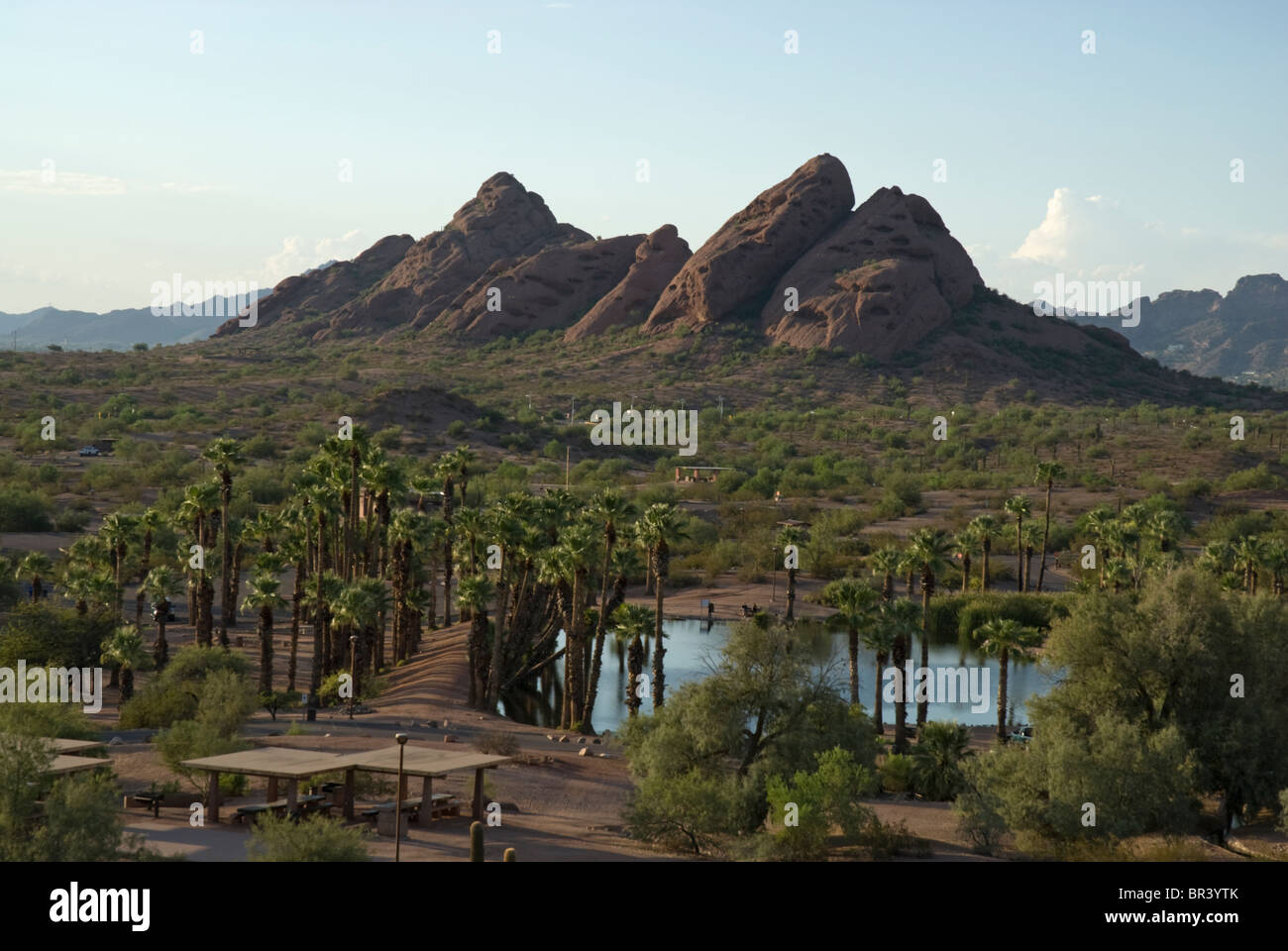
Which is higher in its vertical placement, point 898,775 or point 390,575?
point 390,575

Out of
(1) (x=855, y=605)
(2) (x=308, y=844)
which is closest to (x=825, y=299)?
(1) (x=855, y=605)

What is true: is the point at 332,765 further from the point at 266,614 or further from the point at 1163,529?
the point at 1163,529

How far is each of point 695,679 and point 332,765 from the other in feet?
86.4

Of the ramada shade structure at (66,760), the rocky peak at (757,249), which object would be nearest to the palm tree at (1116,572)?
the ramada shade structure at (66,760)

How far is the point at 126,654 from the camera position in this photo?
39062 millimetres

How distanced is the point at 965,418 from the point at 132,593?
297 feet

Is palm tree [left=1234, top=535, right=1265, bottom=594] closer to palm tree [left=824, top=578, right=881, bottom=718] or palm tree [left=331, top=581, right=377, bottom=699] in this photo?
palm tree [left=824, top=578, right=881, bottom=718]

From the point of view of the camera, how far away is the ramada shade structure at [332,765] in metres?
24.6

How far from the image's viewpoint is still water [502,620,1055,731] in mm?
46031

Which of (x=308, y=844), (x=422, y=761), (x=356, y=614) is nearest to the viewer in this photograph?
(x=308, y=844)

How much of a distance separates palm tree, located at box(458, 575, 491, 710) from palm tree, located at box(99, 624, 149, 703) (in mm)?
10102

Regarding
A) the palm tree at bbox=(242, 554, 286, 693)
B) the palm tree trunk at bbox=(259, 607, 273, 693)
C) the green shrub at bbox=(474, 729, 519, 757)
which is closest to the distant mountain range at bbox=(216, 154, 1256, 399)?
the palm tree at bbox=(242, 554, 286, 693)

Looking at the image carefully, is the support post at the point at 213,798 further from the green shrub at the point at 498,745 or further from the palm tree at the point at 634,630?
the palm tree at the point at 634,630
